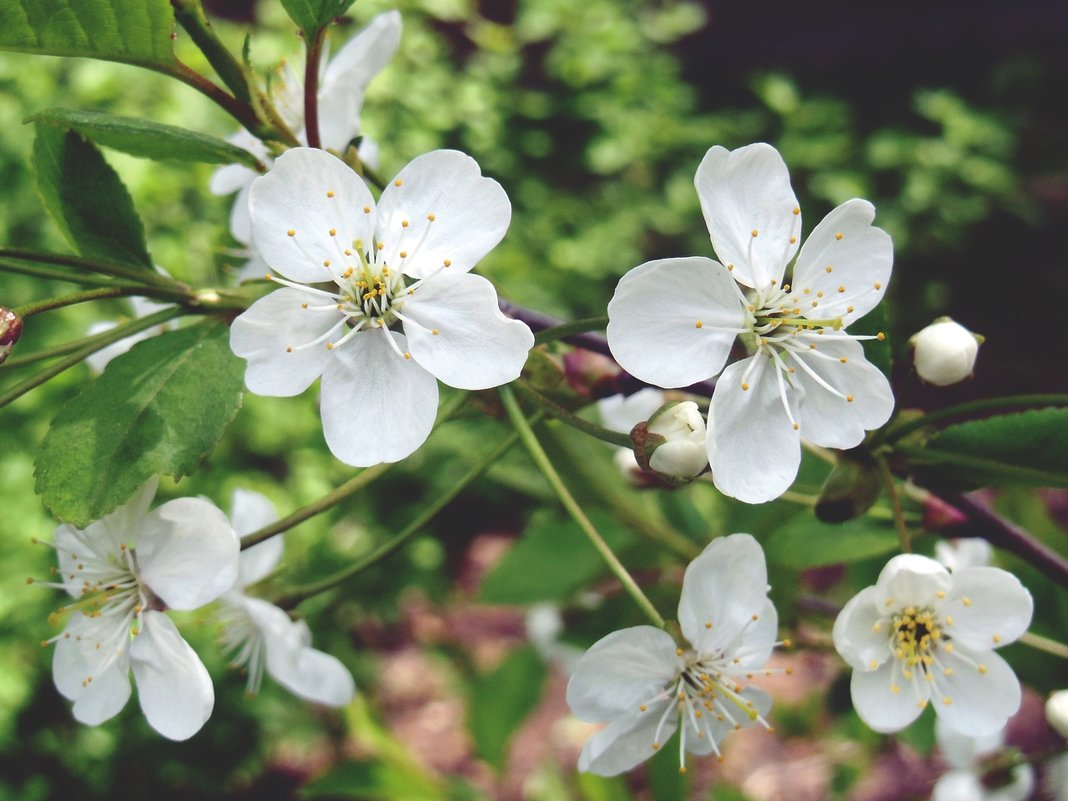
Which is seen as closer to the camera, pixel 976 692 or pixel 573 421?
pixel 573 421

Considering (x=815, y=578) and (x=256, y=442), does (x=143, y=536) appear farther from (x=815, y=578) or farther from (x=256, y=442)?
(x=815, y=578)

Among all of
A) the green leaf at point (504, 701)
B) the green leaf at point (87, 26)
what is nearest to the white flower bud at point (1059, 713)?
the green leaf at point (87, 26)

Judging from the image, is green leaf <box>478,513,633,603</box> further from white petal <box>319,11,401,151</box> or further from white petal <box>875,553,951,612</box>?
white petal <box>319,11,401,151</box>

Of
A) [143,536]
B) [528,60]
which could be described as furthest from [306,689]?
[528,60]

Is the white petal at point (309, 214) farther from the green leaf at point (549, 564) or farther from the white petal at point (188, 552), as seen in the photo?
the green leaf at point (549, 564)

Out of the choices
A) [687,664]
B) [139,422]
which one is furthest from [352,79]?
[687,664]

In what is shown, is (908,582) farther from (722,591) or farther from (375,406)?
(375,406)
